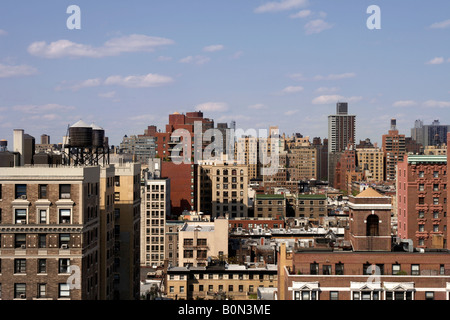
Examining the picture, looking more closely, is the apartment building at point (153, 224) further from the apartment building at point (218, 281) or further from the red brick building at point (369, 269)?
the red brick building at point (369, 269)

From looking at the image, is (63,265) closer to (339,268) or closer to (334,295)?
(334,295)

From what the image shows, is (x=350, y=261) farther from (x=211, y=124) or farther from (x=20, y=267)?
(x=211, y=124)

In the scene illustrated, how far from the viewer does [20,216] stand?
2675cm

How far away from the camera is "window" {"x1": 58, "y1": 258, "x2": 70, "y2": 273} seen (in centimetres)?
2680

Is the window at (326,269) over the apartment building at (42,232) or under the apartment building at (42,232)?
under

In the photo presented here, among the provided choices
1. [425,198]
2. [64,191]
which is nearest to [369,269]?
[64,191]

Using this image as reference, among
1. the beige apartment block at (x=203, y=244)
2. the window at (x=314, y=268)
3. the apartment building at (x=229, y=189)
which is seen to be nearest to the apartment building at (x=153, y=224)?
the apartment building at (x=229, y=189)

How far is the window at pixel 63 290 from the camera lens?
26.9 meters

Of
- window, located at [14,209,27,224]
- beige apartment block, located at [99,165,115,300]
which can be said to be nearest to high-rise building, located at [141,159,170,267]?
beige apartment block, located at [99,165,115,300]

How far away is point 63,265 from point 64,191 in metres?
3.46

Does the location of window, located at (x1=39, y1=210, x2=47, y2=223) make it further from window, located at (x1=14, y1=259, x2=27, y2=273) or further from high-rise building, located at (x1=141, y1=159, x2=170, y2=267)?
high-rise building, located at (x1=141, y1=159, x2=170, y2=267)

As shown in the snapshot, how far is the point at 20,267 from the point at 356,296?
1681 cm
